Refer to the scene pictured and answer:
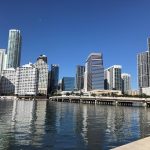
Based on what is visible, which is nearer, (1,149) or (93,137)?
(1,149)

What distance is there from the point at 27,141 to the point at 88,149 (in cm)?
954

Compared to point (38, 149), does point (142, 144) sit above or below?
above

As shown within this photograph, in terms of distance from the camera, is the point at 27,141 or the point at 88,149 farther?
the point at 27,141

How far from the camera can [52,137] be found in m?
42.7

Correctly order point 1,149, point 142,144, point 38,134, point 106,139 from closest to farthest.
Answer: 1. point 142,144
2. point 1,149
3. point 106,139
4. point 38,134

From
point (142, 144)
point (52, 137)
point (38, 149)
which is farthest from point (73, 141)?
point (142, 144)

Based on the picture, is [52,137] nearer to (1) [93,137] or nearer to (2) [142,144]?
(1) [93,137]

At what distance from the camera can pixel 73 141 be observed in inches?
1564

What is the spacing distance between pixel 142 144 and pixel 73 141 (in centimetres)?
1645

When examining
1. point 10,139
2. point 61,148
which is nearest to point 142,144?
point 61,148

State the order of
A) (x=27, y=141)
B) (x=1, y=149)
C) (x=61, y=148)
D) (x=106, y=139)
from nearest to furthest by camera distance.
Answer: (x=1, y=149)
(x=61, y=148)
(x=27, y=141)
(x=106, y=139)

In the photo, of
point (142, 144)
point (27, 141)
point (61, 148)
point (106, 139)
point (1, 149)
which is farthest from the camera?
point (106, 139)

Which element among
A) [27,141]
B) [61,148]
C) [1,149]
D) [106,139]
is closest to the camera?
[1,149]

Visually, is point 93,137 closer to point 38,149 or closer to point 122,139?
point 122,139
